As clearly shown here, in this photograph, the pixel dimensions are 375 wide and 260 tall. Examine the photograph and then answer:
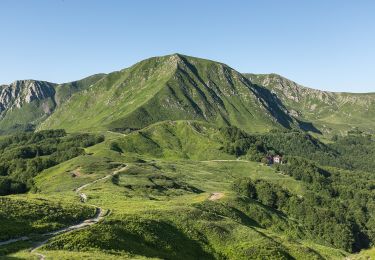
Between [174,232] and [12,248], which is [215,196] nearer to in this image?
[174,232]

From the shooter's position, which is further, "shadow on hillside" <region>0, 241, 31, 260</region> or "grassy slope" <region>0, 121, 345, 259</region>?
"grassy slope" <region>0, 121, 345, 259</region>

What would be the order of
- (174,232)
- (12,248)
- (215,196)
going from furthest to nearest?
(215,196) → (174,232) → (12,248)

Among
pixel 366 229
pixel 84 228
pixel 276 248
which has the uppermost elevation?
pixel 84 228

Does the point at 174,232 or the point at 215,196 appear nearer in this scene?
the point at 174,232

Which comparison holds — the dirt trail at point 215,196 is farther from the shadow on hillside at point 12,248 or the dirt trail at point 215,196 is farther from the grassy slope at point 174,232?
the shadow on hillside at point 12,248

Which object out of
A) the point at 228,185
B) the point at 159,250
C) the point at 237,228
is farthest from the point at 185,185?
the point at 159,250

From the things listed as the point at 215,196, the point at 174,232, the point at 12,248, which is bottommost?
the point at 215,196

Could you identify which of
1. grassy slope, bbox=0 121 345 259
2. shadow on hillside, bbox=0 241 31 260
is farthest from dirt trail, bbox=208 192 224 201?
shadow on hillside, bbox=0 241 31 260

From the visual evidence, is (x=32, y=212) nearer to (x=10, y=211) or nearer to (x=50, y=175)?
(x=10, y=211)

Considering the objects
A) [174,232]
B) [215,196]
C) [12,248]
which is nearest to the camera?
[12,248]

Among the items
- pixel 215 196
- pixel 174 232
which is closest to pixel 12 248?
pixel 174 232

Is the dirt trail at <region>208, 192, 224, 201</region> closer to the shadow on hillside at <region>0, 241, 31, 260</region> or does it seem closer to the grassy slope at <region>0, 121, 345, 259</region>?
the grassy slope at <region>0, 121, 345, 259</region>
